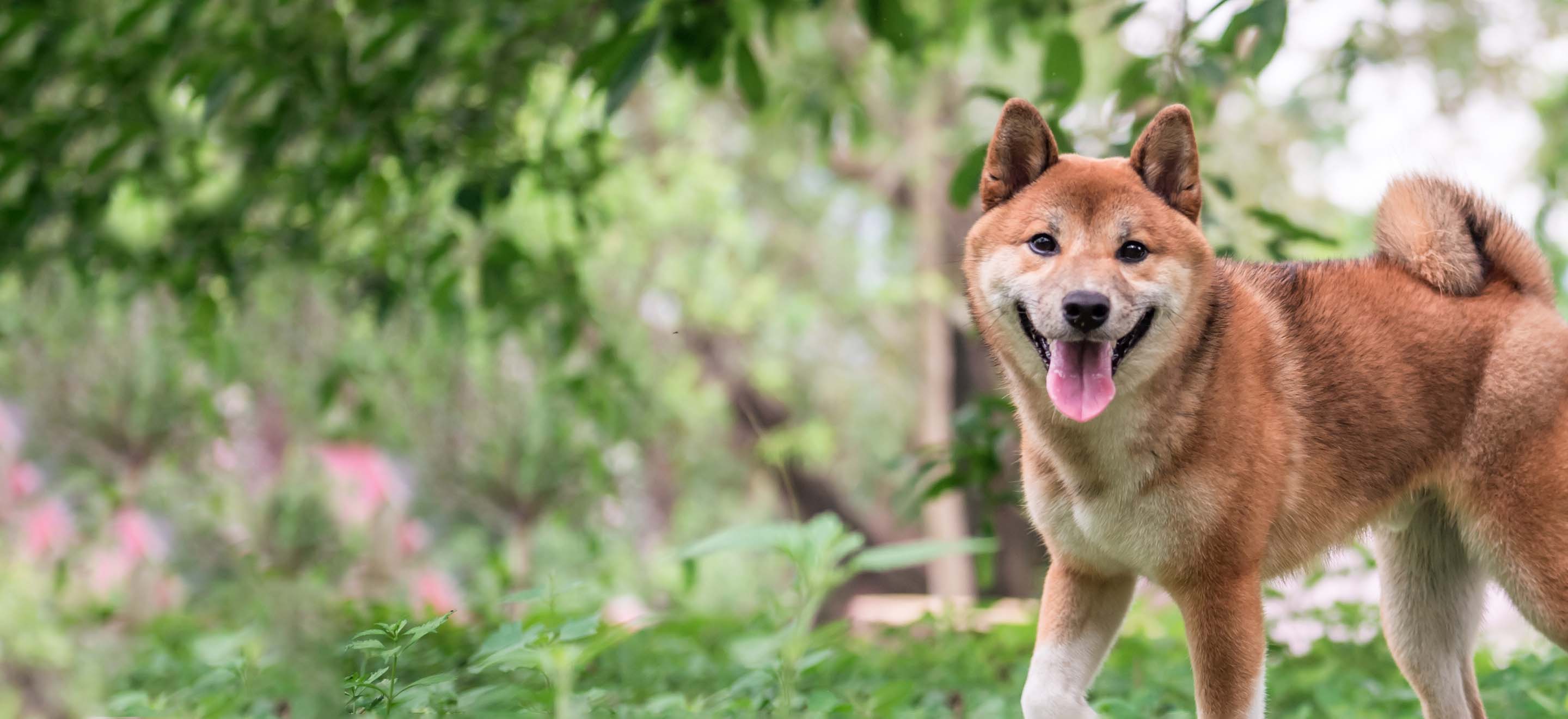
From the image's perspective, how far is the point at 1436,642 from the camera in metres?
3.26

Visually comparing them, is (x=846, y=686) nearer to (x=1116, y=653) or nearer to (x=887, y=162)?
(x=1116, y=653)

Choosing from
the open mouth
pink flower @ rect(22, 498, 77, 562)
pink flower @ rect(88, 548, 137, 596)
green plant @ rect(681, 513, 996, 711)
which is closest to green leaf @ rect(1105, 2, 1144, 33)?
the open mouth

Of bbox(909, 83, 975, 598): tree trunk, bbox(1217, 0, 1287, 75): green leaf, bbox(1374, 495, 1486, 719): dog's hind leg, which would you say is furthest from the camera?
bbox(909, 83, 975, 598): tree trunk

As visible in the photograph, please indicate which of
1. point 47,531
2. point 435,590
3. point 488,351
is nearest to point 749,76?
point 488,351

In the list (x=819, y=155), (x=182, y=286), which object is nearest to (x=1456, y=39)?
(x=819, y=155)

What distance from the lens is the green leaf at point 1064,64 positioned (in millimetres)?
4141

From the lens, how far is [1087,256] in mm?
2443

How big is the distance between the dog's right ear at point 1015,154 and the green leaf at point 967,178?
1.21m

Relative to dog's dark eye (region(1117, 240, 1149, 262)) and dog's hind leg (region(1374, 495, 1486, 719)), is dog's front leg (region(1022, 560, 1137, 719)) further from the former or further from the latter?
dog's hind leg (region(1374, 495, 1486, 719))

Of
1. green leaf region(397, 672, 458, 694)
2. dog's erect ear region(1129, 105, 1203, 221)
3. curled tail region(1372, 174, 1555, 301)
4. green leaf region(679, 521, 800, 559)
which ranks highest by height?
dog's erect ear region(1129, 105, 1203, 221)

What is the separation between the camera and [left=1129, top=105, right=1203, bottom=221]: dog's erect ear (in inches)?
98.8

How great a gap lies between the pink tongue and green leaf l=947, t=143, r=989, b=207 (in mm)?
1592

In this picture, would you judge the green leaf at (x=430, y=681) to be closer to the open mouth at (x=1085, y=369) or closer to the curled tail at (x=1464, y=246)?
the open mouth at (x=1085, y=369)

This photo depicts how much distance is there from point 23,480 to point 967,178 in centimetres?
679
